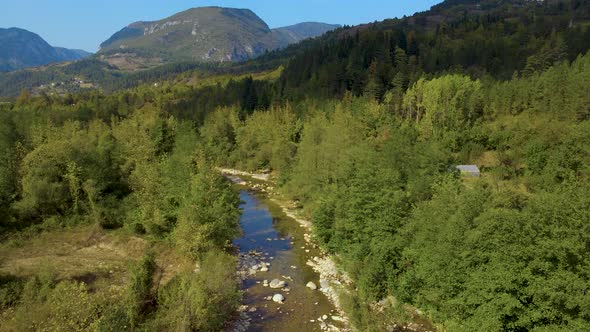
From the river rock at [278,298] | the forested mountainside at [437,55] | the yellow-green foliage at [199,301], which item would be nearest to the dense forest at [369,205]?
the yellow-green foliage at [199,301]

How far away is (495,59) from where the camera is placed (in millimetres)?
128375

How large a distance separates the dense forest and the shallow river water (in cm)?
336

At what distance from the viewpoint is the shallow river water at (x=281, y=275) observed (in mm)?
31922

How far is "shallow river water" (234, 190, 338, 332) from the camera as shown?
31.9 m

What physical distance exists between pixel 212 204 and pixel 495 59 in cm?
12344

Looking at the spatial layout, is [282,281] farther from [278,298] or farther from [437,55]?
[437,55]

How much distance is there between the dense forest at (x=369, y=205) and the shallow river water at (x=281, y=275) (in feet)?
11.0

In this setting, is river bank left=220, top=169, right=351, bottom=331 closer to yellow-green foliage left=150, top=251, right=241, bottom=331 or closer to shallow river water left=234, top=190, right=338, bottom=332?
shallow river water left=234, top=190, right=338, bottom=332

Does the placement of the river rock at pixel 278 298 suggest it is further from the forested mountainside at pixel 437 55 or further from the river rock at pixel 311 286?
the forested mountainside at pixel 437 55

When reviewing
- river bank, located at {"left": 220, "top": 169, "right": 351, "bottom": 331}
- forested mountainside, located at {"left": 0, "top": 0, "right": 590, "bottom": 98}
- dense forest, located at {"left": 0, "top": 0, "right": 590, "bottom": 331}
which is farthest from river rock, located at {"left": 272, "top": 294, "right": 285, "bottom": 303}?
forested mountainside, located at {"left": 0, "top": 0, "right": 590, "bottom": 98}

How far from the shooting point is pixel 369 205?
36844 mm

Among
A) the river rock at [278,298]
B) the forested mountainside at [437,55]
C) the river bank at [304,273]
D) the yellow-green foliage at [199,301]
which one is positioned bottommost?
the river bank at [304,273]

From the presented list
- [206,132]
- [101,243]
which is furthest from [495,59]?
[101,243]

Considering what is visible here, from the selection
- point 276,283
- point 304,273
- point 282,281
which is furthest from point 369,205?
point 276,283
